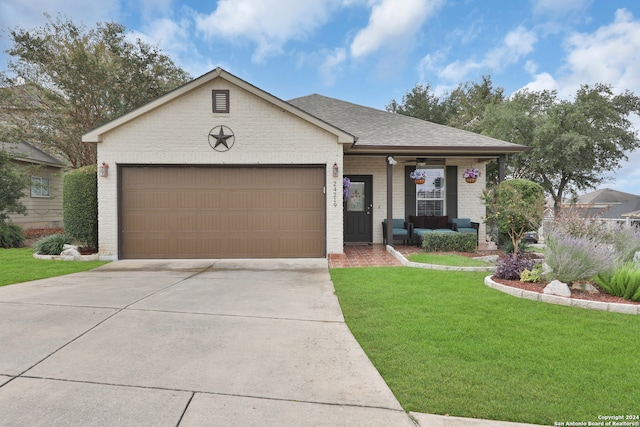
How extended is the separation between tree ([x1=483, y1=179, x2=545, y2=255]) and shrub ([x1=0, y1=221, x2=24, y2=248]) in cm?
1481

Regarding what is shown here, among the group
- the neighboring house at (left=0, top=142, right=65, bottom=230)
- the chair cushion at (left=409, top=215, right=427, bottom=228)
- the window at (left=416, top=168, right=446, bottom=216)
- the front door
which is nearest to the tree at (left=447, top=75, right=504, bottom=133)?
the window at (left=416, top=168, right=446, bottom=216)

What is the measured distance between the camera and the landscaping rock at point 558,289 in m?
4.91

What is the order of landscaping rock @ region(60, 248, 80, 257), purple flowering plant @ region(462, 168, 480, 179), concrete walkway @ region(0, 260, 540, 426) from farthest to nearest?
purple flowering plant @ region(462, 168, 480, 179) < landscaping rock @ region(60, 248, 80, 257) < concrete walkway @ region(0, 260, 540, 426)

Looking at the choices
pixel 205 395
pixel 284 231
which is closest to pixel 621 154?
pixel 284 231

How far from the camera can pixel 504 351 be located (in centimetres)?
324

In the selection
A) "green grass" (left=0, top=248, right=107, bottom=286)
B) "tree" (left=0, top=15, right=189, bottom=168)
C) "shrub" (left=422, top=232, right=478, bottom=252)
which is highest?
"tree" (left=0, top=15, right=189, bottom=168)

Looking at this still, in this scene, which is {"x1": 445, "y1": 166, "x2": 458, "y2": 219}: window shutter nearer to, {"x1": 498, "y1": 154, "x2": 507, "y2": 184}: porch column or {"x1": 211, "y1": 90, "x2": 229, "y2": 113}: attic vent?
{"x1": 498, "y1": 154, "x2": 507, "y2": 184}: porch column

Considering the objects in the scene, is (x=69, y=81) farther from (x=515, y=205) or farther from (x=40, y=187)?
(x=515, y=205)

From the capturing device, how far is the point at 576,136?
53.7 feet

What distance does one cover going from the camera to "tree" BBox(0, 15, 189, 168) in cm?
1481

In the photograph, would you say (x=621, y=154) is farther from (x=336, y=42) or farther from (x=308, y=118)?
(x=308, y=118)

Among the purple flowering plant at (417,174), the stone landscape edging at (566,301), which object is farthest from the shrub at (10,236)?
the stone landscape edging at (566,301)

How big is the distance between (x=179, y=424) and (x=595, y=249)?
5686 mm

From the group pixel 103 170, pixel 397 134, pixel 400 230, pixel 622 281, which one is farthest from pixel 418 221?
pixel 103 170
